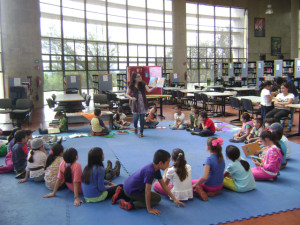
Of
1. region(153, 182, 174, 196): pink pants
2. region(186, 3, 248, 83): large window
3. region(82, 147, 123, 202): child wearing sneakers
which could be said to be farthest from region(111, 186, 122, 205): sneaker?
region(186, 3, 248, 83): large window

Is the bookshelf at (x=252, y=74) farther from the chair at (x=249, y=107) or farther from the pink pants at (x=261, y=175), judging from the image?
the pink pants at (x=261, y=175)

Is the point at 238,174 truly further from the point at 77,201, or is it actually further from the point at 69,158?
the point at 69,158

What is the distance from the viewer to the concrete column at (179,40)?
17969mm

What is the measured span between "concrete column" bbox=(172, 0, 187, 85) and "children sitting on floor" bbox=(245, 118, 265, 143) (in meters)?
11.9

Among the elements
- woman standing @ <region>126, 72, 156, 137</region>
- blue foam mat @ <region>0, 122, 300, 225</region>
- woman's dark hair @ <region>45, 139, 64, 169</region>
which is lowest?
blue foam mat @ <region>0, 122, 300, 225</region>

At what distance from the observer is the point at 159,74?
10.0 m

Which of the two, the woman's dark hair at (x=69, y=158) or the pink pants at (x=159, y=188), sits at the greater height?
the woman's dark hair at (x=69, y=158)

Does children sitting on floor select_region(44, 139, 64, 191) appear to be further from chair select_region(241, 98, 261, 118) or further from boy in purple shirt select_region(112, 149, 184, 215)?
chair select_region(241, 98, 261, 118)

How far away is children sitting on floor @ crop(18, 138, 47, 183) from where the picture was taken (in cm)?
428

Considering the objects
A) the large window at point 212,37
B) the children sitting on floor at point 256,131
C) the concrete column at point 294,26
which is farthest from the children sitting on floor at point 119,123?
the concrete column at point 294,26

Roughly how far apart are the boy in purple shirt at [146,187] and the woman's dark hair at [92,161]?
0.40 meters

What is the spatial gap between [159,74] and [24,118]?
4.46 m

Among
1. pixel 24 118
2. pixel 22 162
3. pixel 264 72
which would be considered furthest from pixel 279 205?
pixel 264 72

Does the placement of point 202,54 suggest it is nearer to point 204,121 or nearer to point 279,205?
point 204,121
